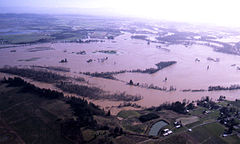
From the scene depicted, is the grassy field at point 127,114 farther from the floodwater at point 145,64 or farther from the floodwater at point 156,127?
the floodwater at point 145,64

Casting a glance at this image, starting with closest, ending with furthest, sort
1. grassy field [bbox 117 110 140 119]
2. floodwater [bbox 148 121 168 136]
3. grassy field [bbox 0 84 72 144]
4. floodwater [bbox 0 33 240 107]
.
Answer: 1. grassy field [bbox 0 84 72 144]
2. floodwater [bbox 148 121 168 136]
3. grassy field [bbox 117 110 140 119]
4. floodwater [bbox 0 33 240 107]

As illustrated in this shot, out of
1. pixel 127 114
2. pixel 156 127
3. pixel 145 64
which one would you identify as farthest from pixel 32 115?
pixel 145 64

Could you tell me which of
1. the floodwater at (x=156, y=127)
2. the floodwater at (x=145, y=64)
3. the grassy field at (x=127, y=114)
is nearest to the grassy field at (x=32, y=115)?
the grassy field at (x=127, y=114)

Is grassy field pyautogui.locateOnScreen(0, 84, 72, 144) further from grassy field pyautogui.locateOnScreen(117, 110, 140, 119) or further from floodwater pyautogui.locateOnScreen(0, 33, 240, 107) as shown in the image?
floodwater pyautogui.locateOnScreen(0, 33, 240, 107)

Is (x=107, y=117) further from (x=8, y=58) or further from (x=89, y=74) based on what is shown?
(x=8, y=58)

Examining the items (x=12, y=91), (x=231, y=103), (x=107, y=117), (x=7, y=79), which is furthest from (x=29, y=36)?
(x=231, y=103)

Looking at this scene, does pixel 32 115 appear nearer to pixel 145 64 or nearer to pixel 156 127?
pixel 156 127

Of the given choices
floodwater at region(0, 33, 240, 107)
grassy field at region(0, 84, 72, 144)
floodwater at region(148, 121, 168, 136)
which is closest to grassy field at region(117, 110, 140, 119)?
floodwater at region(148, 121, 168, 136)
